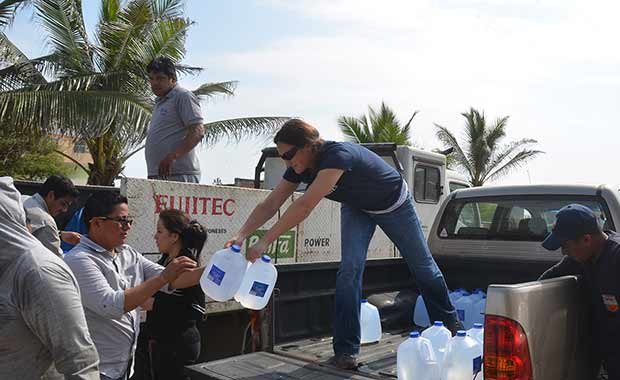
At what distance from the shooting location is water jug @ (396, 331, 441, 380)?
299 centimetres

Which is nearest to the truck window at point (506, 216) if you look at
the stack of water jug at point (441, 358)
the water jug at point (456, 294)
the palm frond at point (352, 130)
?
the water jug at point (456, 294)

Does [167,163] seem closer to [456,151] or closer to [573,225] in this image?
[573,225]

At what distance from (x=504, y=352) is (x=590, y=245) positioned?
2.46 ft

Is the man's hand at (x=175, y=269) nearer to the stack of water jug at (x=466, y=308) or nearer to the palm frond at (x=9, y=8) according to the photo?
the stack of water jug at (x=466, y=308)

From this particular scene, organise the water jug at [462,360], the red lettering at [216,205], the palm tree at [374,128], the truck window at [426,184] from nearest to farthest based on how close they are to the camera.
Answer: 1. the water jug at [462,360]
2. the red lettering at [216,205]
3. the truck window at [426,184]
4. the palm tree at [374,128]

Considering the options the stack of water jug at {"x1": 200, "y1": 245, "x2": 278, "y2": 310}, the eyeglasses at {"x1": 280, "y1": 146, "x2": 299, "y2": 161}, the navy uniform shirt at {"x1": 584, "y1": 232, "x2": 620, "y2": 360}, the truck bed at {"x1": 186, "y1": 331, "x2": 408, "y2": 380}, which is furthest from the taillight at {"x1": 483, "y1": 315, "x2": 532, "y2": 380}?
the eyeglasses at {"x1": 280, "y1": 146, "x2": 299, "y2": 161}

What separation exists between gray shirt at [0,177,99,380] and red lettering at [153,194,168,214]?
8.94ft

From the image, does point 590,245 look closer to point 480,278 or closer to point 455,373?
point 455,373

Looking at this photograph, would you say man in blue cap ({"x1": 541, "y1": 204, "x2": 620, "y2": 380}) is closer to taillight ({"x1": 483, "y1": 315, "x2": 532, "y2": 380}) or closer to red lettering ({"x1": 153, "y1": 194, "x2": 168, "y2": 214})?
taillight ({"x1": 483, "y1": 315, "x2": 532, "y2": 380})

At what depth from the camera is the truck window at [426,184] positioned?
868cm

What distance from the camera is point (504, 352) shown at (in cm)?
236

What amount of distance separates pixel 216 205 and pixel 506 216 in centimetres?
232

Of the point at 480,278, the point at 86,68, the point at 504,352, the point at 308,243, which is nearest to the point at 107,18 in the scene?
the point at 86,68

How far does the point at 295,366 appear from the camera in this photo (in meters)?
3.44
